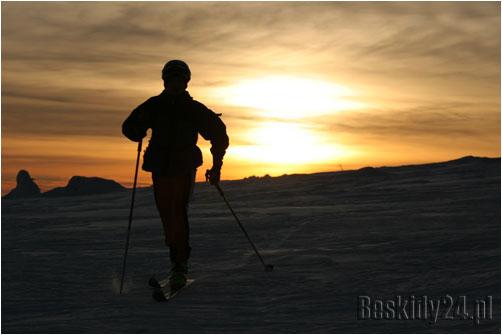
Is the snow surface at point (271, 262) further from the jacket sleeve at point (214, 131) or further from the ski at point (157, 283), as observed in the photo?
the jacket sleeve at point (214, 131)

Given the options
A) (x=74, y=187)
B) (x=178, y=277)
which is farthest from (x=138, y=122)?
(x=74, y=187)

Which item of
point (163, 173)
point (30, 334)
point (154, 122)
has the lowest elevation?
point (30, 334)

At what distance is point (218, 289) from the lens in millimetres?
6480

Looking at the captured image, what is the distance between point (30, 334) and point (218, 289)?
196 cm

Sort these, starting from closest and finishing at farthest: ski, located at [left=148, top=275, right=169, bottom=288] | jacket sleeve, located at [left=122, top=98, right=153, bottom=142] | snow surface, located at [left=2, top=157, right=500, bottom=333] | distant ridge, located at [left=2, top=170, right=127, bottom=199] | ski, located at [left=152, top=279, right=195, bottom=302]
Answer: snow surface, located at [left=2, top=157, right=500, bottom=333], ski, located at [left=152, top=279, right=195, bottom=302], ski, located at [left=148, top=275, right=169, bottom=288], jacket sleeve, located at [left=122, top=98, right=153, bottom=142], distant ridge, located at [left=2, top=170, right=127, bottom=199]

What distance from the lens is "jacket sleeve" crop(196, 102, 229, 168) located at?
703 centimetres

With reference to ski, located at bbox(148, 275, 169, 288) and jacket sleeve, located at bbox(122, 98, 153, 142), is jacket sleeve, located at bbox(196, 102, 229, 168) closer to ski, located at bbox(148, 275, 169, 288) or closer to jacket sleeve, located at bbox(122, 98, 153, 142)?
jacket sleeve, located at bbox(122, 98, 153, 142)

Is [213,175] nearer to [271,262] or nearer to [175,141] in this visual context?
[175,141]

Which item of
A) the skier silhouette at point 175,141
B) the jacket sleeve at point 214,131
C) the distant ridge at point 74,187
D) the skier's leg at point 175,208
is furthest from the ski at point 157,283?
the distant ridge at point 74,187

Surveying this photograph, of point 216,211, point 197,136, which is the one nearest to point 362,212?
point 216,211

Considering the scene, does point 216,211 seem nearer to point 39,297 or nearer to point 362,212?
point 362,212

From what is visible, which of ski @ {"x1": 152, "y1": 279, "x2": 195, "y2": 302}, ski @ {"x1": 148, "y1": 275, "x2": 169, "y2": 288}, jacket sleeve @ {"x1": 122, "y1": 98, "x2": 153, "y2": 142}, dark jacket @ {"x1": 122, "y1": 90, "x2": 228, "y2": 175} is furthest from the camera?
jacket sleeve @ {"x1": 122, "y1": 98, "x2": 153, "y2": 142}

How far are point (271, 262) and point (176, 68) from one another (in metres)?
2.17

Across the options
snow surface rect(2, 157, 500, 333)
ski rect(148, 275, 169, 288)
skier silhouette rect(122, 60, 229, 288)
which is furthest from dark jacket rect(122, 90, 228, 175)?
snow surface rect(2, 157, 500, 333)
